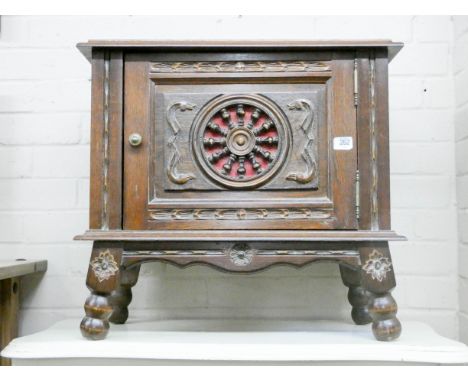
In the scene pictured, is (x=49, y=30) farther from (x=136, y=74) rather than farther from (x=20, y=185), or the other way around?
(x=136, y=74)

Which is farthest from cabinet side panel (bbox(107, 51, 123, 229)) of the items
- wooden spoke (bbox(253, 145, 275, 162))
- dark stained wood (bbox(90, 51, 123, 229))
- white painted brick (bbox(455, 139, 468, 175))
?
white painted brick (bbox(455, 139, 468, 175))

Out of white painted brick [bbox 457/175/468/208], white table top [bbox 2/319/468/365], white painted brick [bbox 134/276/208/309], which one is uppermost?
white painted brick [bbox 457/175/468/208]

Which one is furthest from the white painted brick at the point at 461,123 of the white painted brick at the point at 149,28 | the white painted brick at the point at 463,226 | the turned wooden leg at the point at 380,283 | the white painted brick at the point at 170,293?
the white painted brick at the point at 170,293

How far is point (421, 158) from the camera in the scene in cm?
140

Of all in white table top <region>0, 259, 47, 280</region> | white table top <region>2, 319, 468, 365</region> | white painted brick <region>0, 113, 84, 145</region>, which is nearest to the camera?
white table top <region>2, 319, 468, 365</region>

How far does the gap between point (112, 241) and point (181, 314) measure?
465mm

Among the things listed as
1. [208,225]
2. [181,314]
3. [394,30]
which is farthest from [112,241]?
[394,30]

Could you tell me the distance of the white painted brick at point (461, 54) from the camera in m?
1.34

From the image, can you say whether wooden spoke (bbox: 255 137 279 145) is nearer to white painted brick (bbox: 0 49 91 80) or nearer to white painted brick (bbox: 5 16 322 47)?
white painted brick (bbox: 5 16 322 47)

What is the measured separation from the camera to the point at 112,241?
1009mm

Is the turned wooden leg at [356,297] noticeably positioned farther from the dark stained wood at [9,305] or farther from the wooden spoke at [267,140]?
the dark stained wood at [9,305]

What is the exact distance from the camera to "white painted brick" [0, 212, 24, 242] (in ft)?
4.63

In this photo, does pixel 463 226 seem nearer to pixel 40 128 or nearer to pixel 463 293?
pixel 463 293

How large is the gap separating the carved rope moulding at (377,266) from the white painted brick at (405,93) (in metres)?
0.58
